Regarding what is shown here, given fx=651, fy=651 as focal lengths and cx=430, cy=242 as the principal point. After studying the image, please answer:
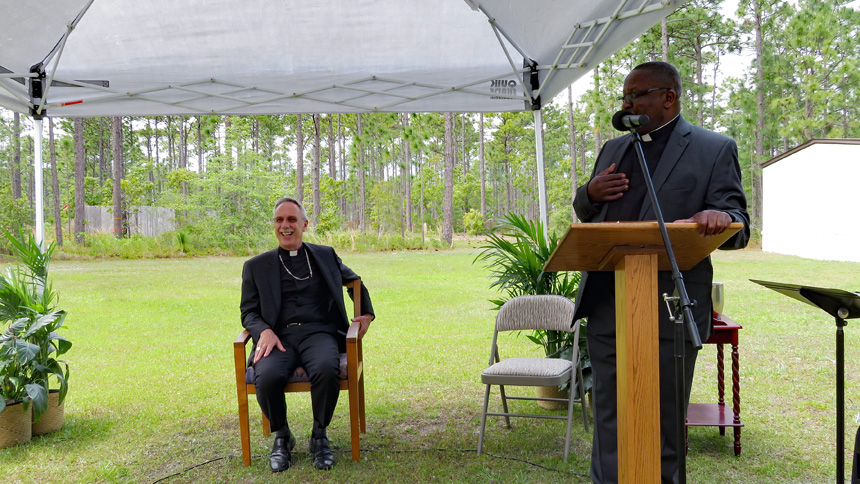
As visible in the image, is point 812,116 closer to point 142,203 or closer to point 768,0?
point 768,0

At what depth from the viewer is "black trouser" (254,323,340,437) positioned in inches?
151

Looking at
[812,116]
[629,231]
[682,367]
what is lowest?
[682,367]

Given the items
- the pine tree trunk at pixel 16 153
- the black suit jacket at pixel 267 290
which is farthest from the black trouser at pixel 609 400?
the pine tree trunk at pixel 16 153

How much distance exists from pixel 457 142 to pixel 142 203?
75.7ft

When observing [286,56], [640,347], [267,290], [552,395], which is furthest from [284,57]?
[640,347]

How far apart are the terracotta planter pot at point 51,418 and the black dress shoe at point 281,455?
1.74 metres

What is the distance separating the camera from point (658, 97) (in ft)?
8.36

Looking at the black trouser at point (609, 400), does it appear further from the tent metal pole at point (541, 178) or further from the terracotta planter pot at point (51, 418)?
the terracotta planter pot at point (51, 418)

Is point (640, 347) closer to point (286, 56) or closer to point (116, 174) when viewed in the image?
point (286, 56)

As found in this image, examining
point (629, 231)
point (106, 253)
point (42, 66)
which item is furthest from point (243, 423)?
point (106, 253)

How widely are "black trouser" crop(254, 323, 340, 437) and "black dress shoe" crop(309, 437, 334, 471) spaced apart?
6 centimetres

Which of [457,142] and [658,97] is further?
[457,142]

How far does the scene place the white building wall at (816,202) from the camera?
57.3 ft

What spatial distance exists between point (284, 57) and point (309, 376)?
2785mm
